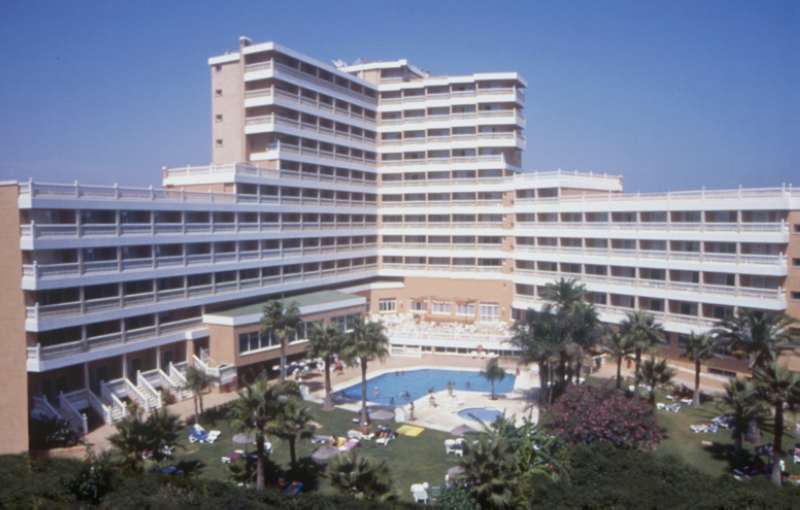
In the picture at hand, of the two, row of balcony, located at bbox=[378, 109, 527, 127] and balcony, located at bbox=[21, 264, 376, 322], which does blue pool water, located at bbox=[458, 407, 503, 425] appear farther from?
row of balcony, located at bbox=[378, 109, 527, 127]

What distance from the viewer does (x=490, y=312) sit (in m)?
70.4

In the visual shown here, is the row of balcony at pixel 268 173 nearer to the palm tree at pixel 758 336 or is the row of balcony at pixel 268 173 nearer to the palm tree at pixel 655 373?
the palm tree at pixel 655 373

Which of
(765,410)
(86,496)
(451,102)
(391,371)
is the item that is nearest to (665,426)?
(765,410)

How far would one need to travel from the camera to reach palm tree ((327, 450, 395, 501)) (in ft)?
90.5

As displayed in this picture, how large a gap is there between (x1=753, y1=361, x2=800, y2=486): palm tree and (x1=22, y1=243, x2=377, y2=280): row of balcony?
40.9m

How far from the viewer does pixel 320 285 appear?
66688mm

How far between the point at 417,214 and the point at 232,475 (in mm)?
47673

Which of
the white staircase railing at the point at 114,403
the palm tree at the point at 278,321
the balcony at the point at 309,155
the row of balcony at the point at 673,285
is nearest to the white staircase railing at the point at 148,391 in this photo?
the white staircase railing at the point at 114,403

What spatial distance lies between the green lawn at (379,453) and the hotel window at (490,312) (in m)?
30.1

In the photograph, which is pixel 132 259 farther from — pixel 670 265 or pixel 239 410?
pixel 670 265

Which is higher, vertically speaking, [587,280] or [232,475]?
[587,280]

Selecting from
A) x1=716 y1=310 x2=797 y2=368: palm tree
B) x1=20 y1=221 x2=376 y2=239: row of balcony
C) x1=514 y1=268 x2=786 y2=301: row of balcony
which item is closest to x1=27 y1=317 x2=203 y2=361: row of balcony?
x1=20 y1=221 x2=376 y2=239: row of balcony

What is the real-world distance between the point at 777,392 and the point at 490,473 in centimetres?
1565

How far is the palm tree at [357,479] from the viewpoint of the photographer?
1086 inches
